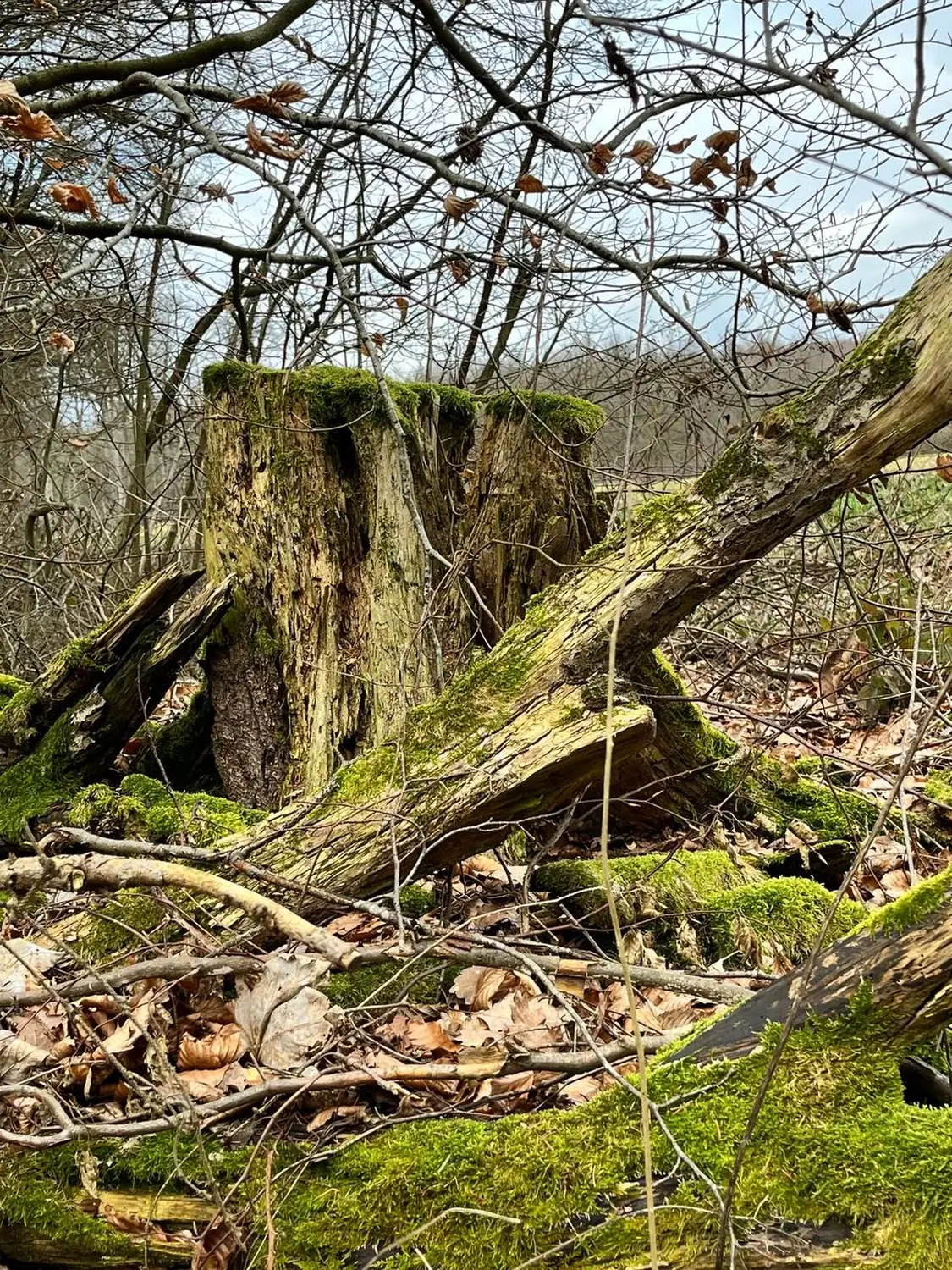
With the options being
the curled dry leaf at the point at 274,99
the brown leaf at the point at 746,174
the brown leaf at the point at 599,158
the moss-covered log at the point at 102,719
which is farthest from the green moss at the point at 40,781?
the brown leaf at the point at 746,174

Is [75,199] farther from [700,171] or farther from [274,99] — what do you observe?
[700,171]

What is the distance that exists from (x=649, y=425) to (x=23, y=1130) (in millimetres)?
6317

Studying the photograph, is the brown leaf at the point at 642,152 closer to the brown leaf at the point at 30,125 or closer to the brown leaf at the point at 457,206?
the brown leaf at the point at 457,206

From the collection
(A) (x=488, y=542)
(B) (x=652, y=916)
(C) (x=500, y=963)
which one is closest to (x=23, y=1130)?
(C) (x=500, y=963)

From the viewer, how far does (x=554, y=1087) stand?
2.05m

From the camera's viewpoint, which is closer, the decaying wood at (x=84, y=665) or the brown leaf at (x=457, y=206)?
the decaying wood at (x=84, y=665)

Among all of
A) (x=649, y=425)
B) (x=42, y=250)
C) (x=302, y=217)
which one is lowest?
(x=649, y=425)

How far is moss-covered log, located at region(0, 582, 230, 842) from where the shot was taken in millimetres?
4016

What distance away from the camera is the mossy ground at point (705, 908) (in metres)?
3.08

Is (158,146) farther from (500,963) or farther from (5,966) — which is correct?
(500,963)

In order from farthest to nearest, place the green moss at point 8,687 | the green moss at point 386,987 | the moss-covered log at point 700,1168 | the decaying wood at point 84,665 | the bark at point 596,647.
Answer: the green moss at point 8,687
the decaying wood at point 84,665
the bark at point 596,647
the green moss at point 386,987
the moss-covered log at point 700,1168

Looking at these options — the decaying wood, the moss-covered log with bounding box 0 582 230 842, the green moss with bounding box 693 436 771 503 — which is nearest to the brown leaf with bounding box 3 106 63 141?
the decaying wood

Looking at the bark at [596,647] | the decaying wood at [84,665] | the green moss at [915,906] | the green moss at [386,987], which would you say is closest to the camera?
the green moss at [915,906]

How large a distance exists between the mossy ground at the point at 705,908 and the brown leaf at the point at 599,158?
3352mm
